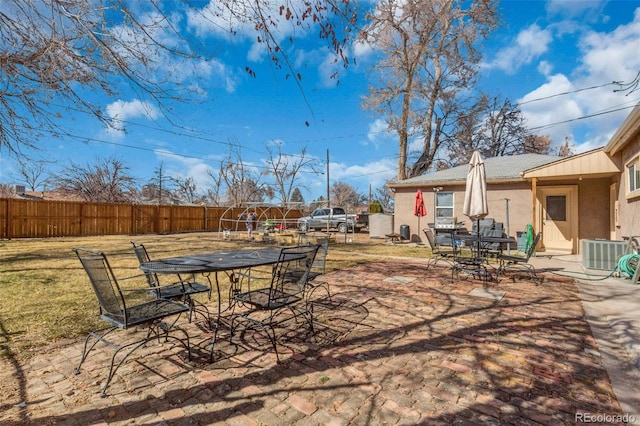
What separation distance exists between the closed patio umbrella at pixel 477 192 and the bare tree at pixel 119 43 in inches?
204

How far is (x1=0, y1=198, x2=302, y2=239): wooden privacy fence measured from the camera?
51.6ft

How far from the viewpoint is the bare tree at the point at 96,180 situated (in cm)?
2359

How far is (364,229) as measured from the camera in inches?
943

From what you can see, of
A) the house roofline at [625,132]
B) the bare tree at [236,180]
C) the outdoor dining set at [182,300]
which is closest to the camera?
the outdoor dining set at [182,300]

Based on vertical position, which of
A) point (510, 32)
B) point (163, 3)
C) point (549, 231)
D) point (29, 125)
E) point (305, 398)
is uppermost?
point (510, 32)

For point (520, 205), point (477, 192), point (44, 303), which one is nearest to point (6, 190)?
point (44, 303)

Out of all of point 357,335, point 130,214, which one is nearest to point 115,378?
point 357,335

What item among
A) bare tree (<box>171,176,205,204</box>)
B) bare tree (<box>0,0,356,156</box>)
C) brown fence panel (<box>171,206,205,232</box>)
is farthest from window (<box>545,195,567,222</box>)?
bare tree (<box>171,176,205,204</box>)

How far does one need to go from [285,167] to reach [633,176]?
2828cm

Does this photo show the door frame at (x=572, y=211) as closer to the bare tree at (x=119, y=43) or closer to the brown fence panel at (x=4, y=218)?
the bare tree at (x=119, y=43)

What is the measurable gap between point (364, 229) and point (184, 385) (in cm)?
2201

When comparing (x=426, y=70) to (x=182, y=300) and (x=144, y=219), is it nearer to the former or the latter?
(x=182, y=300)

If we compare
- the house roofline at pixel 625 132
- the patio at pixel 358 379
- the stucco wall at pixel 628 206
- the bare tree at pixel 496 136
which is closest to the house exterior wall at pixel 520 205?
the stucco wall at pixel 628 206

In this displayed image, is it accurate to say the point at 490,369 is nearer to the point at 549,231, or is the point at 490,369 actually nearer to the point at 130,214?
the point at 549,231
